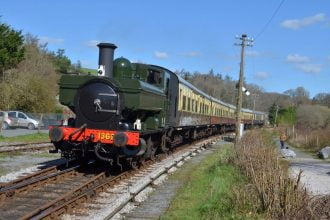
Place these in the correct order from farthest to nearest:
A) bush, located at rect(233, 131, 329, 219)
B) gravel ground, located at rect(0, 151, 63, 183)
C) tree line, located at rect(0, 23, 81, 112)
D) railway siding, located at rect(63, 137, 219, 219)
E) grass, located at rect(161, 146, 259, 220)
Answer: tree line, located at rect(0, 23, 81, 112), gravel ground, located at rect(0, 151, 63, 183), railway siding, located at rect(63, 137, 219, 219), grass, located at rect(161, 146, 259, 220), bush, located at rect(233, 131, 329, 219)

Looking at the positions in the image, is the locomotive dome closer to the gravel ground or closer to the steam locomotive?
the steam locomotive

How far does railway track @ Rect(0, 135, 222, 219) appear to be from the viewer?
9281 mm

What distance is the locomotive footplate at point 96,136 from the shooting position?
44.2 ft

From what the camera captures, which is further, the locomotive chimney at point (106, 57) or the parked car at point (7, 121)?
the parked car at point (7, 121)

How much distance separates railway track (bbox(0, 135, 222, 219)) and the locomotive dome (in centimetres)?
305

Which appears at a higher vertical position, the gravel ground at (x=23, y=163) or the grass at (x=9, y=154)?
the grass at (x=9, y=154)

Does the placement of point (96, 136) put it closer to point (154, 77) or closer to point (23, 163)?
point (23, 163)

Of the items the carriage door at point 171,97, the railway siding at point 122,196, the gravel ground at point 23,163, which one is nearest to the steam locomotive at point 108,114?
the railway siding at point 122,196

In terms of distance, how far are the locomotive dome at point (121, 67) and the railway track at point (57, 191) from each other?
10.0 feet

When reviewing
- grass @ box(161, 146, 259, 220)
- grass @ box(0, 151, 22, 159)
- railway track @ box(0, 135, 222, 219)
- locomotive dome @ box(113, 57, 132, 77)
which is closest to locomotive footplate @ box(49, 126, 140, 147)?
railway track @ box(0, 135, 222, 219)

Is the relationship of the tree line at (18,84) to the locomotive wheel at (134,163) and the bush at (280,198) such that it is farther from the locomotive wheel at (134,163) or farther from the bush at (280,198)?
the bush at (280,198)

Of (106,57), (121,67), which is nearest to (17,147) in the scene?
(121,67)

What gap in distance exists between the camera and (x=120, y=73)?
52.6 feet

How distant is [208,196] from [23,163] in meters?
8.13
